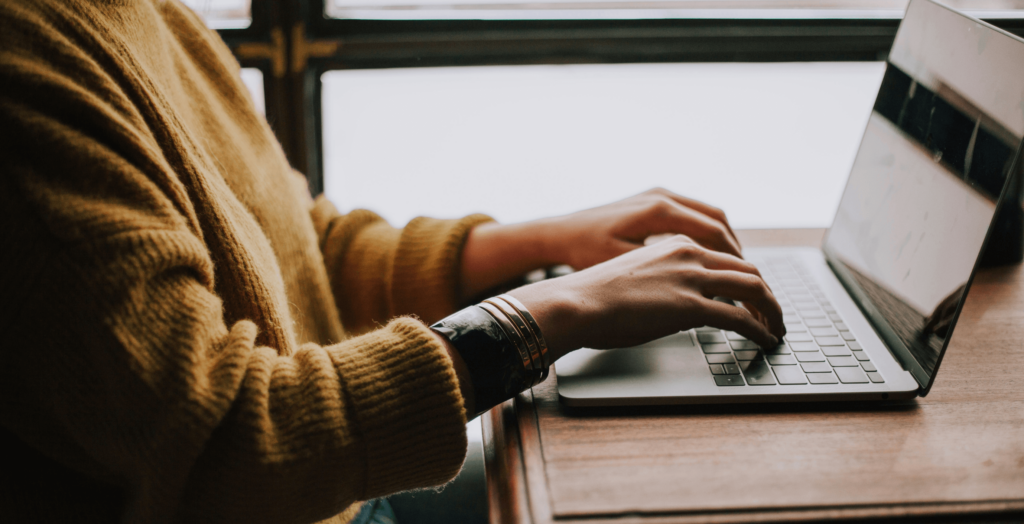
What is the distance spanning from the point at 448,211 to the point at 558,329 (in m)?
0.86

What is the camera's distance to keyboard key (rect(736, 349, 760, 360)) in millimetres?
595

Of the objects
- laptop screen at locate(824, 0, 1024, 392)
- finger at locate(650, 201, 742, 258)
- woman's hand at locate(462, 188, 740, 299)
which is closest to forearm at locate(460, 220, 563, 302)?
woman's hand at locate(462, 188, 740, 299)

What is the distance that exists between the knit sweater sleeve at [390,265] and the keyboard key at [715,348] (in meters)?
0.31

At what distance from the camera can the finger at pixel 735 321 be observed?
0.58 m

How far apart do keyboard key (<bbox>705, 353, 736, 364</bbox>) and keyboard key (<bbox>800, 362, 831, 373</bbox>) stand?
2.5 inches

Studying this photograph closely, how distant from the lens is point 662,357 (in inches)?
23.4

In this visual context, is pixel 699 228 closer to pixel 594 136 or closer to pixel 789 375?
pixel 789 375

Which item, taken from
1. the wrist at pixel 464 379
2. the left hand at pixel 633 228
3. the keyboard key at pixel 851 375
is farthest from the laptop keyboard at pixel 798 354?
the wrist at pixel 464 379

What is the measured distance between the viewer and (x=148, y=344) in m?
0.40

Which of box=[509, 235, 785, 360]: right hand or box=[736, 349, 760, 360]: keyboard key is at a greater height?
box=[509, 235, 785, 360]: right hand

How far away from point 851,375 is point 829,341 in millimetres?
64

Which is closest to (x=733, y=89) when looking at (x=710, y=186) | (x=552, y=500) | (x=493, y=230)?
(x=710, y=186)

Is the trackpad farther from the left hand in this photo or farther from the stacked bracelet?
the left hand

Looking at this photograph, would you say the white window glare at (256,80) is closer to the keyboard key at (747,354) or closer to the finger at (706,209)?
the finger at (706,209)
